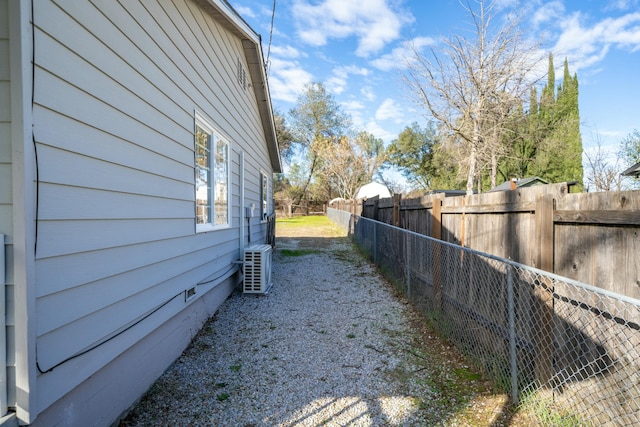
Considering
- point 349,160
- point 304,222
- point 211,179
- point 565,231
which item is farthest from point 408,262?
point 349,160

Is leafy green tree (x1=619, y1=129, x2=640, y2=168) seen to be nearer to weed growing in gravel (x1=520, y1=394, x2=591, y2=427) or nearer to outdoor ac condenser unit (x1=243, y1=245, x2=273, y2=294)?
outdoor ac condenser unit (x1=243, y1=245, x2=273, y2=294)

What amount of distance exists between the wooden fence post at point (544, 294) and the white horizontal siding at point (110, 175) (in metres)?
3.09

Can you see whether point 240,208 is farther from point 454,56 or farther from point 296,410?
point 454,56

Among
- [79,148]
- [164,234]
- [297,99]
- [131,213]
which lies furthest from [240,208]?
[297,99]

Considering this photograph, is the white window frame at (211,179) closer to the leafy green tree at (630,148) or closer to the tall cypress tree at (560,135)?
the leafy green tree at (630,148)

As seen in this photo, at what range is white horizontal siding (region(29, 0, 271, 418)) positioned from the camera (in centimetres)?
182

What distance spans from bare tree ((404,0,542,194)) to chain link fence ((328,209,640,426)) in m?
13.3

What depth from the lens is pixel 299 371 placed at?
10.5 feet

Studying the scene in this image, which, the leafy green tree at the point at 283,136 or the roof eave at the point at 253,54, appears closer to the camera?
the roof eave at the point at 253,54

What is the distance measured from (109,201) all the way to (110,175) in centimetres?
18

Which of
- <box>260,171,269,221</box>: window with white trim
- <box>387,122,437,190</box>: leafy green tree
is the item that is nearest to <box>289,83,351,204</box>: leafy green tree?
<box>387,122,437,190</box>: leafy green tree

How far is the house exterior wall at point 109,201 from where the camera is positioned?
178 centimetres

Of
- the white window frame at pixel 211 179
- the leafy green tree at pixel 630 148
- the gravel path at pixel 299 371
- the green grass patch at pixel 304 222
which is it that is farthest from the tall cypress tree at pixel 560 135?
the white window frame at pixel 211 179

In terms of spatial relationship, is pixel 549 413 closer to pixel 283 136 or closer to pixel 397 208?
pixel 397 208
